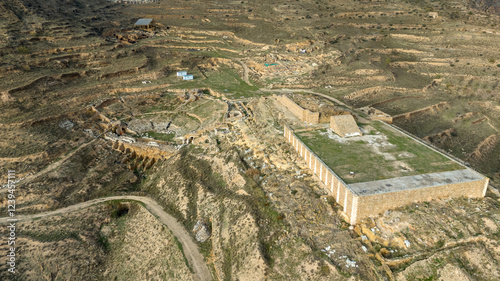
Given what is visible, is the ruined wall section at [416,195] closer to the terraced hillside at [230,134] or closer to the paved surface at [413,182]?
the paved surface at [413,182]

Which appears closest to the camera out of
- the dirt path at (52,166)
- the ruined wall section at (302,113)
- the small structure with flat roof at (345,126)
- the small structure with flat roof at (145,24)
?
the small structure with flat roof at (345,126)

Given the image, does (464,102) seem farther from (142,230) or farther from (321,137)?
(142,230)

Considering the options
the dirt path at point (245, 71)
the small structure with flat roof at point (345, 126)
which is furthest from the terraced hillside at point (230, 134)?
the small structure with flat roof at point (345, 126)

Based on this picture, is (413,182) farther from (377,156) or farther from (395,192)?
(377,156)

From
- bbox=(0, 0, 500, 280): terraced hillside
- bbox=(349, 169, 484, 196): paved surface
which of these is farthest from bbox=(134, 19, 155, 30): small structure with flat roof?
bbox=(349, 169, 484, 196): paved surface

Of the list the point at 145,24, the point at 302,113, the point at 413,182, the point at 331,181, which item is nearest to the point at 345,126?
the point at 302,113

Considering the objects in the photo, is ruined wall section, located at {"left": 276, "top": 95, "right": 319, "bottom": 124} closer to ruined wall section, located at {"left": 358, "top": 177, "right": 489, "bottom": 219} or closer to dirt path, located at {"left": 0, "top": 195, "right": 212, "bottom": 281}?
ruined wall section, located at {"left": 358, "top": 177, "right": 489, "bottom": 219}
